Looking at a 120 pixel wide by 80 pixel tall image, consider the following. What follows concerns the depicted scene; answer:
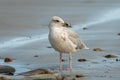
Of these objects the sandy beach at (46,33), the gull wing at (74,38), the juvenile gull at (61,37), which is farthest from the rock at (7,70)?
the gull wing at (74,38)

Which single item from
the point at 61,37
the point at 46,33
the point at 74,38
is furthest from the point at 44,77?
the point at 46,33

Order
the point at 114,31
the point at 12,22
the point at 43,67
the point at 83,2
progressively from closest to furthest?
the point at 43,67 → the point at 114,31 → the point at 12,22 → the point at 83,2

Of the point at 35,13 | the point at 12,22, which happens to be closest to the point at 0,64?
the point at 12,22

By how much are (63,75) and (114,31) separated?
4.93 m

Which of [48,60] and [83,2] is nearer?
[48,60]

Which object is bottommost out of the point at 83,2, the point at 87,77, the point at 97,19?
the point at 87,77

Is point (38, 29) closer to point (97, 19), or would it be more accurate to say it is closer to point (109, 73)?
point (97, 19)

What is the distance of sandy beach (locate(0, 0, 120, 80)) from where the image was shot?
1144 cm

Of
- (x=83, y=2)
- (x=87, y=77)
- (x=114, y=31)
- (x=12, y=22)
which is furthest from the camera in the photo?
(x=83, y=2)

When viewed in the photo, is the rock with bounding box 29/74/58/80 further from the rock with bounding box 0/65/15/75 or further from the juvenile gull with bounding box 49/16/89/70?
the juvenile gull with bounding box 49/16/89/70

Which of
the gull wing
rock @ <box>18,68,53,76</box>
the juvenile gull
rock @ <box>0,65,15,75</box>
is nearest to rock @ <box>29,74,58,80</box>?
rock @ <box>18,68,53,76</box>

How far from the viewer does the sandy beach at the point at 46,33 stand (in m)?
11.4

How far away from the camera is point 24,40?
46.9 feet

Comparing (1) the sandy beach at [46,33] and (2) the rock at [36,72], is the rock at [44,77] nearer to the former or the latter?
(2) the rock at [36,72]
